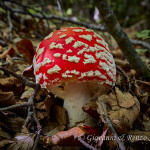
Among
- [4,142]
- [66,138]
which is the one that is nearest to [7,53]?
[4,142]

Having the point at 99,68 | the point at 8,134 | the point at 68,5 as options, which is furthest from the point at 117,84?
the point at 68,5

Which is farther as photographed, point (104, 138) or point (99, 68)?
point (99, 68)

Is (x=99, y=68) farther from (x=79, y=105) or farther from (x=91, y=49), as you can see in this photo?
(x=79, y=105)

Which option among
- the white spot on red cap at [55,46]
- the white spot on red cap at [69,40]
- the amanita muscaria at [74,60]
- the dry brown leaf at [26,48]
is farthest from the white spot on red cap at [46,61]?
the dry brown leaf at [26,48]

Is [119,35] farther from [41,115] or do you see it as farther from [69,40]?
[41,115]

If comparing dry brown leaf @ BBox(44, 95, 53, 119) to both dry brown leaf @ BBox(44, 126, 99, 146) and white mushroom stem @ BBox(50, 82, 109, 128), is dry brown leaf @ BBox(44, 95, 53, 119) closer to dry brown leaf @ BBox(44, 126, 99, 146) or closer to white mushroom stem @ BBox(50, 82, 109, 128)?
white mushroom stem @ BBox(50, 82, 109, 128)

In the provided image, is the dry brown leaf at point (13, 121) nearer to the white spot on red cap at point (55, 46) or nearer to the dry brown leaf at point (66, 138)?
the dry brown leaf at point (66, 138)
